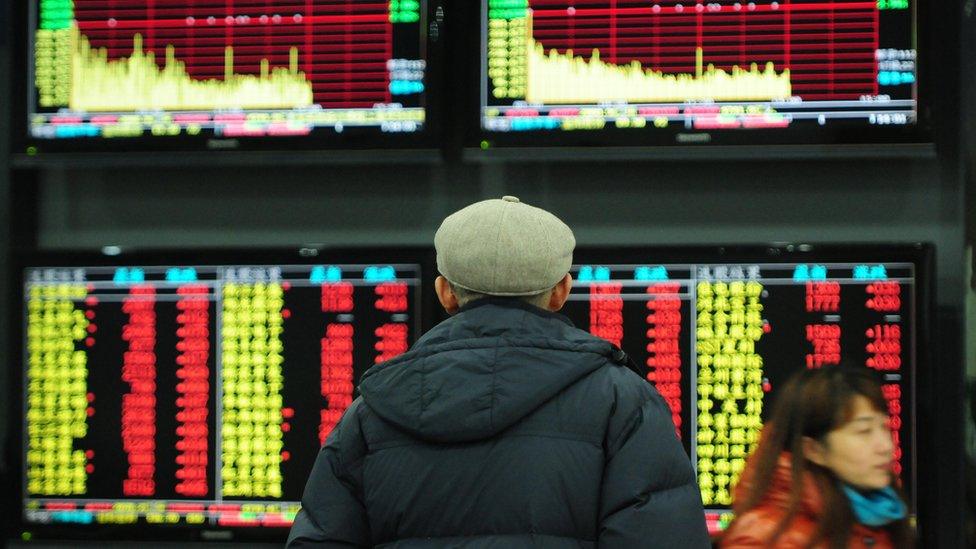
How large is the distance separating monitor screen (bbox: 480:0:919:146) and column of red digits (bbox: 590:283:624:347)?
284 millimetres

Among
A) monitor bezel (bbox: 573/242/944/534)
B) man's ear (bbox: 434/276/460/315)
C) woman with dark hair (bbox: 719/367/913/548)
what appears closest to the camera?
man's ear (bbox: 434/276/460/315)

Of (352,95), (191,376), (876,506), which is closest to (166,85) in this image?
(352,95)

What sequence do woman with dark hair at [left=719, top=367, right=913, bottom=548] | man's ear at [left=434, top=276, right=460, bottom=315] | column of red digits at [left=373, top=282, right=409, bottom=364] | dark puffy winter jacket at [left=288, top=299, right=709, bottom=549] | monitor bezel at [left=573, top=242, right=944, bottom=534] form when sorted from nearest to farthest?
1. dark puffy winter jacket at [left=288, top=299, right=709, bottom=549]
2. man's ear at [left=434, top=276, right=460, bottom=315]
3. woman with dark hair at [left=719, top=367, right=913, bottom=548]
4. monitor bezel at [left=573, top=242, right=944, bottom=534]
5. column of red digits at [left=373, top=282, right=409, bottom=364]

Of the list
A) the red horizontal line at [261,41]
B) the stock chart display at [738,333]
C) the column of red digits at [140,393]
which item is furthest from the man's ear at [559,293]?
the column of red digits at [140,393]

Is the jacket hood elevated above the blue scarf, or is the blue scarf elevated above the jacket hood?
the jacket hood

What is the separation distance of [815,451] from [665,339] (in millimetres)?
485

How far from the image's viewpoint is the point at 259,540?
229 cm

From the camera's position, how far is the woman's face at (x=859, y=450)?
5.91 feet

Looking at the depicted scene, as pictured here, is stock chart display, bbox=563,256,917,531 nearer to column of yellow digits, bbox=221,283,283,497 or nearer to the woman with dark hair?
the woman with dark hair

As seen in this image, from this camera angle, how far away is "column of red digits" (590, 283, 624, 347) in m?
2.25

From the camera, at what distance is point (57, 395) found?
2.35 metres

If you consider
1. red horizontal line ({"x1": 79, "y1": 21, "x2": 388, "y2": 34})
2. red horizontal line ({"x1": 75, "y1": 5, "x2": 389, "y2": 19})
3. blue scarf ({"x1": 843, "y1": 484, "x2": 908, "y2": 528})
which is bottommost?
blue scarf ({"x1": 843, "y1": 484, "x2": 908, "y2": 528})

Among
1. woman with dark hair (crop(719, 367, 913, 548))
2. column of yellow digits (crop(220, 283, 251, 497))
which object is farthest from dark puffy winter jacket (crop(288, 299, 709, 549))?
column of yellow digits (crop(220, 283, 251, 497))

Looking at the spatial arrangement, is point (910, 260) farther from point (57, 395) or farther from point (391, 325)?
point (57, 395)
